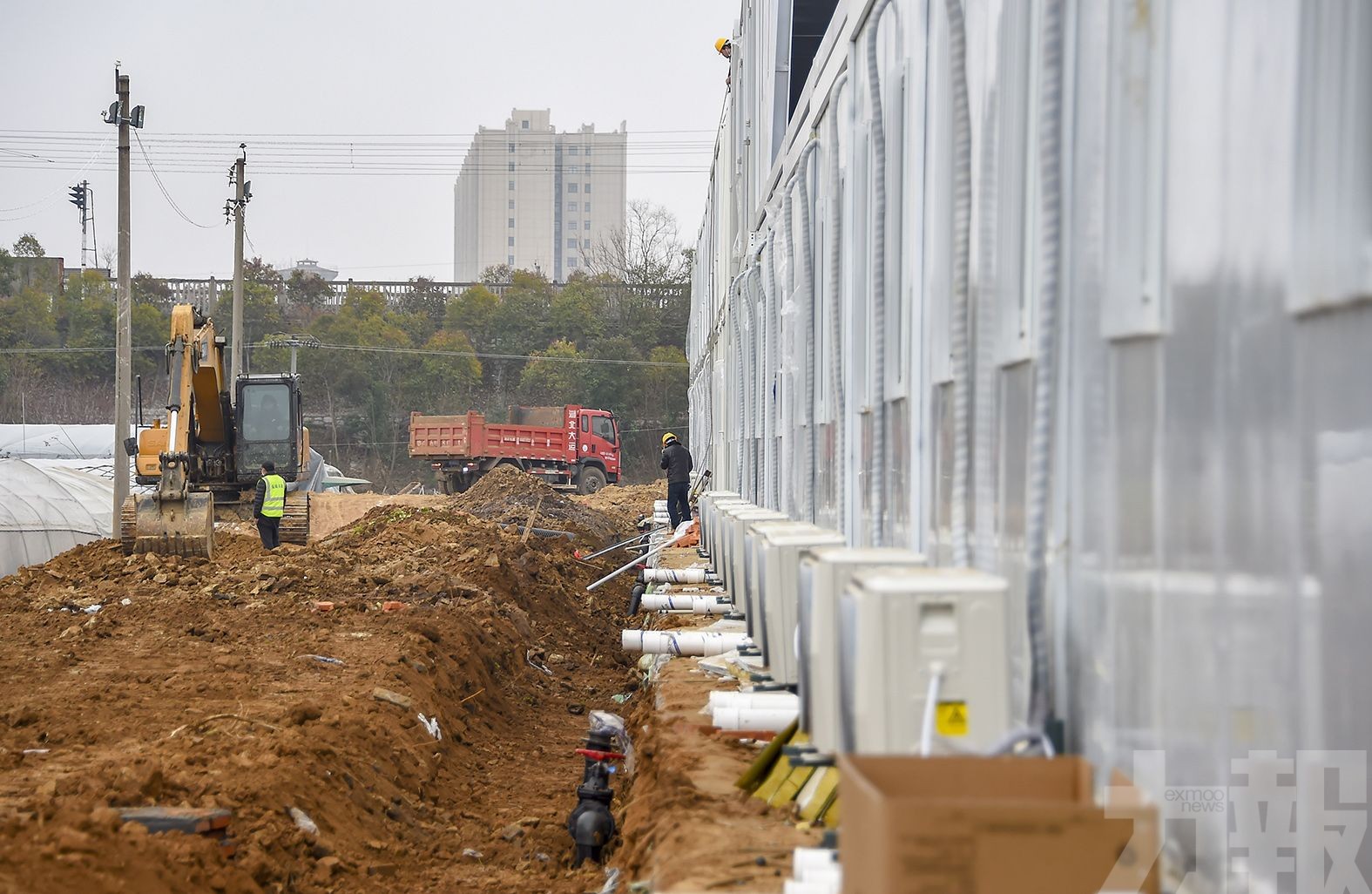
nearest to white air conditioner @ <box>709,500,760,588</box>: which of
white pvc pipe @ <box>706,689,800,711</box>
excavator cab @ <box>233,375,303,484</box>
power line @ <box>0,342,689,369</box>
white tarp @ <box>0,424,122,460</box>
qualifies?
white pvc pipe @ <box>706,689,800,711</box>

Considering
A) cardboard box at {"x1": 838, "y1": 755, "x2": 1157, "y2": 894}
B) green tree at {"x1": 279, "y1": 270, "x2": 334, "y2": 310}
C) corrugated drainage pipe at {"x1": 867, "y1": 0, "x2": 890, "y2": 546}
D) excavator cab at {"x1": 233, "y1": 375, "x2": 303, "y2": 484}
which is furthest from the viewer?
green tree at {"x1": 279, "y1": 270, "x2": 334, "y2": 310}

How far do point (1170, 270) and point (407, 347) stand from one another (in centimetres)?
5468

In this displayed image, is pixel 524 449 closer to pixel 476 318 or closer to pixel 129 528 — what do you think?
pixel 476 318

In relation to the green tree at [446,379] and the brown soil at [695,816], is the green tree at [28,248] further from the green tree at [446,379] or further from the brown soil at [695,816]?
the brown soil at [695,816]

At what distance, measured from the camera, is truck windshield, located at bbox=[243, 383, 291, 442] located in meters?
25.7

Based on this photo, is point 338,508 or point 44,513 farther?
point 338,508

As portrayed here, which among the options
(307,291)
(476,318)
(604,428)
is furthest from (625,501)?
(307,291)

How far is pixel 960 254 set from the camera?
3.82 meters

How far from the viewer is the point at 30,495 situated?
25469mm

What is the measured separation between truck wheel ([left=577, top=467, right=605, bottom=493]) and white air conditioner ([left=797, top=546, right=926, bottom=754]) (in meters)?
40.8

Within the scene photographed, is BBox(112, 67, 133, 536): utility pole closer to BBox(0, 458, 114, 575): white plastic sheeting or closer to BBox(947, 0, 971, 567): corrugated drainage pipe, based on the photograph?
BBox(0, 458, 114, 575): white plastic sheeting

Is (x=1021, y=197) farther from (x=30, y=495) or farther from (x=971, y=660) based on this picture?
(x=30, y=495)

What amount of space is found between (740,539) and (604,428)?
38.0 metres

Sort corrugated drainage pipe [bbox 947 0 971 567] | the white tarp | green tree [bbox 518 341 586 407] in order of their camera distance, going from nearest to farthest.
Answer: corrugated drainage pipe [bbox 947 0 971 567], the white tarp, green tree [bbox 518 341 586 407]
